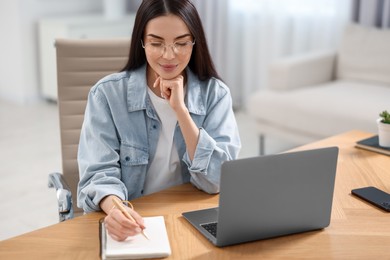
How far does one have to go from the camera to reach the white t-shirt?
1722mm

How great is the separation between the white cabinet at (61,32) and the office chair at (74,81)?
8.28ft

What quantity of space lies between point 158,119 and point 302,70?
7.19 ft

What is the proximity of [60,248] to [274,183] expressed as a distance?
0.46m

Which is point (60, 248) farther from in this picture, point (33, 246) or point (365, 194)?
point (365, 194)

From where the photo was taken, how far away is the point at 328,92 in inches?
140

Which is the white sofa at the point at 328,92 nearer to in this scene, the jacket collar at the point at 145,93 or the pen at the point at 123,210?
the jacket collar at the point at 145,93

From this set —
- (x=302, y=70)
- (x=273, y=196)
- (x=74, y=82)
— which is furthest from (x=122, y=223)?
(x=302, y=70)

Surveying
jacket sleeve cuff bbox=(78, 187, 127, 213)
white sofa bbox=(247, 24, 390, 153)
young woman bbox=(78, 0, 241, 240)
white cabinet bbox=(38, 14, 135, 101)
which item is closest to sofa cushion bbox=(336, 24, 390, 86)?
white sofa bbox=(247, 24, 390, 153)

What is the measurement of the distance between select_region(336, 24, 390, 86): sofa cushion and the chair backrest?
2.04m

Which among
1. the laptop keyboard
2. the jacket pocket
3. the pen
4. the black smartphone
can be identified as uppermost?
the jacket pocket

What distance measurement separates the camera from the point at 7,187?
131 inches

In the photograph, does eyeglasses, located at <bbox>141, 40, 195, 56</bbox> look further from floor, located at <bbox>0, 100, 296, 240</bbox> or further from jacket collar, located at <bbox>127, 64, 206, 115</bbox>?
floor, located at <bbox>0, 100, 296, 240</bbox>

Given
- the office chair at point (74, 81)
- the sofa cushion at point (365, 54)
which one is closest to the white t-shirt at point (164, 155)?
the office chair at point (74, 81)

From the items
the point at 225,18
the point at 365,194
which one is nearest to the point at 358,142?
the point at 365,194
